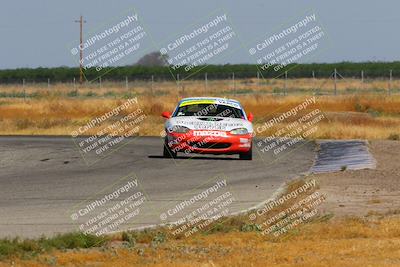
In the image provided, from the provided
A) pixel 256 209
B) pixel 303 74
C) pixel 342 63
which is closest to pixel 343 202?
pixel 256 209

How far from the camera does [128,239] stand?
42.2ft

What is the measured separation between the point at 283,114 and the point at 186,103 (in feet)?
67.6

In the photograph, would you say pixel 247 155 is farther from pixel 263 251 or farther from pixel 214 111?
pixel 263 251

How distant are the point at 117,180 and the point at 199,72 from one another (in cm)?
9254

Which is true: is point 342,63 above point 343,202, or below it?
below

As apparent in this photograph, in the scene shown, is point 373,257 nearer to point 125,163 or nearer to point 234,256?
point 234,256

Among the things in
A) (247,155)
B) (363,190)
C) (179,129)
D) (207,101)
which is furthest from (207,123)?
(363,190)

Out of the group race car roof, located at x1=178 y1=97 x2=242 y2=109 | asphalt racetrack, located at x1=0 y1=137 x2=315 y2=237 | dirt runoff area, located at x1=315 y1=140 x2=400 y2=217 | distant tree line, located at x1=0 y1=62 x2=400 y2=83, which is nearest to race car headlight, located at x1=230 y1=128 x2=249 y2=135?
asphalt racetrack, located at x1=0 y1=137 x2=315 y2=237

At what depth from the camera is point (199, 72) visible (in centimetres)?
11375

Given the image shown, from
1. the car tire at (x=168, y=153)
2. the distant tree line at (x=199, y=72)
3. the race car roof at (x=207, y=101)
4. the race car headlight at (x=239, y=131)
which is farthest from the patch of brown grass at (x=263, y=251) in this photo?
the distant tree line at (x=199, y=72)

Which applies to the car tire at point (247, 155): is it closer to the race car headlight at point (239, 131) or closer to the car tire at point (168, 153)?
the race car headlight at point (239, 131)

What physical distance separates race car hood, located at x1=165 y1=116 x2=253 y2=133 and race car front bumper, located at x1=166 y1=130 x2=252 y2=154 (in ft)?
0.39

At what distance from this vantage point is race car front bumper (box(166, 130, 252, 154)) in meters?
24.4

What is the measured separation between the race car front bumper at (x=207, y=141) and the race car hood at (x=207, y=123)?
12cm
